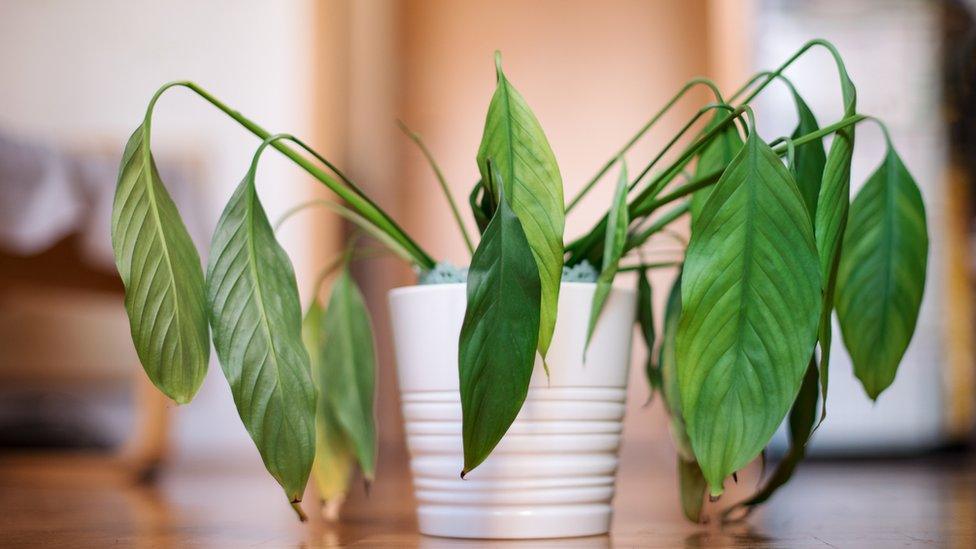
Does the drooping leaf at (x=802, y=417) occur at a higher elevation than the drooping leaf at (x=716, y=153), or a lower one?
lower

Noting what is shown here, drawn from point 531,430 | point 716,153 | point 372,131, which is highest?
point 372,131

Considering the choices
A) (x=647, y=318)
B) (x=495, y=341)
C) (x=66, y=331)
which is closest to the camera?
(x=495, y=341)

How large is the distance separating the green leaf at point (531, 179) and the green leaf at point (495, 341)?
0.04 metres

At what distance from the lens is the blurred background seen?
6.25 ft

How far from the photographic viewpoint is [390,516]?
2.98 feet

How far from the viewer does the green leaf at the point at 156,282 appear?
23.2 inches

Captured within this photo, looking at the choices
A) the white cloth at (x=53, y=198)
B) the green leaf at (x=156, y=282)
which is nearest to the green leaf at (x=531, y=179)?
the green leaf at (x=156, y=282)

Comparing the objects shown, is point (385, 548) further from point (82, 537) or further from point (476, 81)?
point (476, 81)

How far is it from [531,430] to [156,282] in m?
0.27

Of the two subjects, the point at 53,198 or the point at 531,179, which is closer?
the point at 531,179

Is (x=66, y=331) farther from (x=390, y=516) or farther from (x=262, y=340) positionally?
(x=262, y=340)

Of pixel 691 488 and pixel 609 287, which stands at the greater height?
pixel 609 287

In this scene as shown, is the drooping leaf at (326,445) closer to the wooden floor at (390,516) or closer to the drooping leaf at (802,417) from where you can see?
the wooden floor at (390,516)

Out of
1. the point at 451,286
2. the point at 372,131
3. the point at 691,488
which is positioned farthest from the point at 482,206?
the point at 372,131
